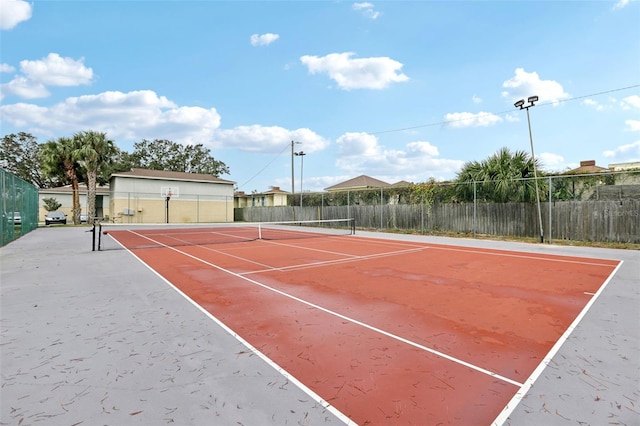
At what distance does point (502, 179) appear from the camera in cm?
1620

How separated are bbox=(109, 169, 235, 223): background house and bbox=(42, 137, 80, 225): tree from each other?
4.12 meters

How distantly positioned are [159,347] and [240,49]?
694 inches

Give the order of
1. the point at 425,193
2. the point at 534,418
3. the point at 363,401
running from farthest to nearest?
the point at 425,193 < the point at 363,401 < the point at 534,418

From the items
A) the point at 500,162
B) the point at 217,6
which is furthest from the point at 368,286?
the point at 500,162

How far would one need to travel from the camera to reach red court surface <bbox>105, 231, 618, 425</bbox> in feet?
8.30

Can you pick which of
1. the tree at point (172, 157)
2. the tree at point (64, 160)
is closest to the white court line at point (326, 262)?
the tree at point (64, 160)

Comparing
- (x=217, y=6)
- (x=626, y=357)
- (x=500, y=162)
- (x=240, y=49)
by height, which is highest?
(x=240, y=49)

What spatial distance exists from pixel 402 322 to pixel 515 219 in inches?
562

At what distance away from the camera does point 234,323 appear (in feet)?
13.5

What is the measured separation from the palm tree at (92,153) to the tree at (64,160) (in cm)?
56

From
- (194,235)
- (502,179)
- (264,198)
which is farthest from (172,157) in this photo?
(502,179)

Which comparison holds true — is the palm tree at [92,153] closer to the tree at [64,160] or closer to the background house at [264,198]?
the tree at [64,160]

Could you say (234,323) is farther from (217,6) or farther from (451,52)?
(451,52)

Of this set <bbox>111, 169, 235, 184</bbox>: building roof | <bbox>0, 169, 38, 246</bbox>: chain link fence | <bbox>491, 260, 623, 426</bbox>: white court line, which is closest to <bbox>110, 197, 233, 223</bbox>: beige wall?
<bbox>111, 169, 235, 184</bbox>: building roof
